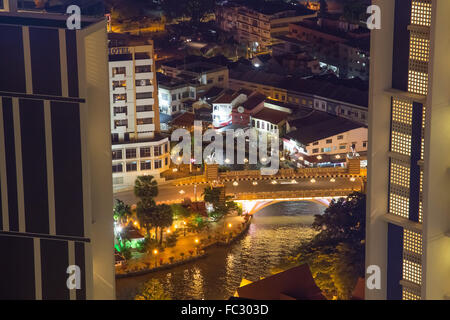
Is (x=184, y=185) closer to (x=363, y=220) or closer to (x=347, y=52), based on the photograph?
(x=363, y=220)

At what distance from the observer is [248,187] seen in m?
12.6

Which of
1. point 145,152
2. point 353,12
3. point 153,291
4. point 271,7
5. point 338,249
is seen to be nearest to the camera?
point 153,291

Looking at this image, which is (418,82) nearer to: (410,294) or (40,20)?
(410,294)

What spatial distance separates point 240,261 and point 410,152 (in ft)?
18.9

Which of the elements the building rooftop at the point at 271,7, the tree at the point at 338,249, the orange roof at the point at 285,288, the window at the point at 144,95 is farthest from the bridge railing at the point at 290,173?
the building rooftop at the point at 271,7

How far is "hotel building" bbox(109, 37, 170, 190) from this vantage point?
41.2 feet

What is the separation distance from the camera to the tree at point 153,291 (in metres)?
9.49

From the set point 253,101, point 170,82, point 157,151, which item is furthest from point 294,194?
point 170,82

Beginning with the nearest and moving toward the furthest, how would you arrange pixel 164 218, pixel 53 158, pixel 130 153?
pixel 53 158 → pixel 164 218 → pixel 130 153

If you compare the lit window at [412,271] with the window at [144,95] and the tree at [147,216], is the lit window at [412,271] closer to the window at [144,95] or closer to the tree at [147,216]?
the tree at [147,216]

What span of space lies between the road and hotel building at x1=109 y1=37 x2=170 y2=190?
13.2 inches

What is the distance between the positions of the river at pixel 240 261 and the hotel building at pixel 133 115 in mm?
Answer: 1752

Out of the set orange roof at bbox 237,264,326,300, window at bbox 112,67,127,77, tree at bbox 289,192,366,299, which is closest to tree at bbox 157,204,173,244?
tree at bbox 289,192,366,299

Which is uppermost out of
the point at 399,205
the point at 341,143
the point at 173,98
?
the point at 399,205
